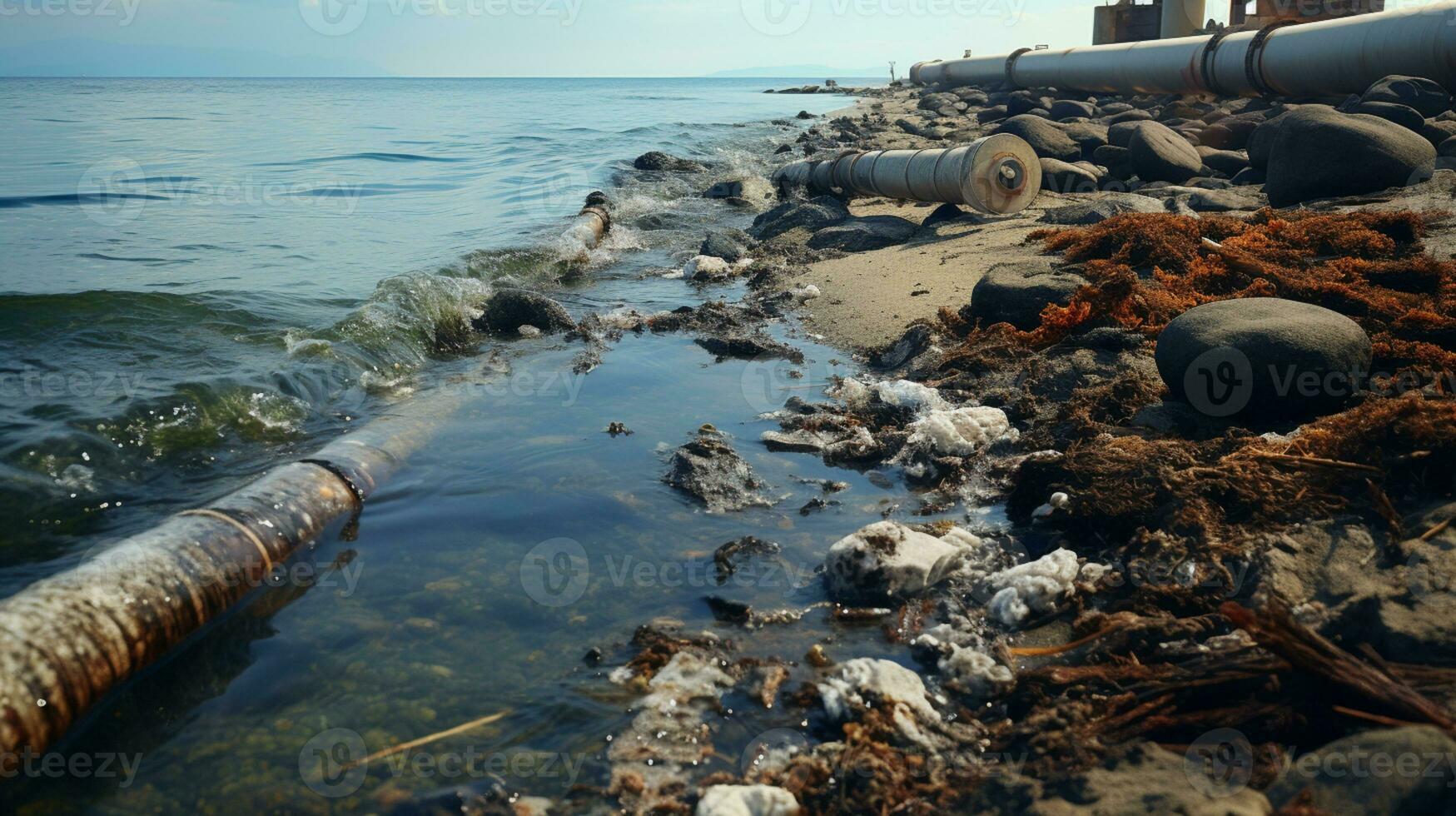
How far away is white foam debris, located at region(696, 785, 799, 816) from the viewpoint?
2.61 m

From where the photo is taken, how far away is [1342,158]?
9164 millimetres

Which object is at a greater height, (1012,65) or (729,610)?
(1012,65)

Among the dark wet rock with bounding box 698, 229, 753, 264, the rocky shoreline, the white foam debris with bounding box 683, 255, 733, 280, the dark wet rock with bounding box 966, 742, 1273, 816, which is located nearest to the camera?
the dark wet rock with bounding box 966, 742, 1273, 816

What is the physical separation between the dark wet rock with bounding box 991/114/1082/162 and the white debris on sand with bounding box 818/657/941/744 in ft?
39.7

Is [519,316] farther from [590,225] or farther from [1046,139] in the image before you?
[1046,139]

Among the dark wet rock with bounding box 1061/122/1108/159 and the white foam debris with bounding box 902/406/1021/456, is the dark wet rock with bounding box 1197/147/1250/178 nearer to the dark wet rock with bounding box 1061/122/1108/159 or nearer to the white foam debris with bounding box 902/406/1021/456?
the dark wet rock with bounding box 1061/122/1108/159

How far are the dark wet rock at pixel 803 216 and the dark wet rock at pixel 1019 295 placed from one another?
540 cm

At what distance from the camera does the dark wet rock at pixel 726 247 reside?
1138 cm

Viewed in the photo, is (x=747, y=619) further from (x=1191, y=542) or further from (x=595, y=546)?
(x=1191, y=542)

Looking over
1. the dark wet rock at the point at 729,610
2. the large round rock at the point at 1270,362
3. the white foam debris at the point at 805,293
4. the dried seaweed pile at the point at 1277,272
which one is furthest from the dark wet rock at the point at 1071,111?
the dark wet rock at the point at 729,610

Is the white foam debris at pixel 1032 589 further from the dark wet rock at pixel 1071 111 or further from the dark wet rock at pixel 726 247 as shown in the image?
the dark wet rock at pixel 1071 111

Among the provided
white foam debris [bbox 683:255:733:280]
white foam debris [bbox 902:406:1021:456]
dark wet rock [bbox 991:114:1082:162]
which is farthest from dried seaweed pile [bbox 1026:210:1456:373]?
dark wet rock [bbox 991:114:1082:162]

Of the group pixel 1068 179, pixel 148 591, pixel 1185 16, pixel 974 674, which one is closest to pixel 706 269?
pixel 1068 179

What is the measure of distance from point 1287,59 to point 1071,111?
4931mm
